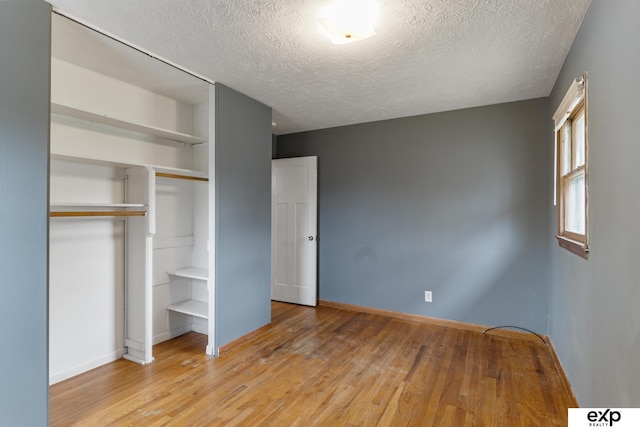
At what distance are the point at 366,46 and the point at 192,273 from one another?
2.52 m

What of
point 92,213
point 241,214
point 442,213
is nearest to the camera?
point 92,213

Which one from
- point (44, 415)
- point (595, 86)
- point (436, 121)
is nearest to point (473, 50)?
point (595, 86)

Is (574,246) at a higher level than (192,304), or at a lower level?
higher

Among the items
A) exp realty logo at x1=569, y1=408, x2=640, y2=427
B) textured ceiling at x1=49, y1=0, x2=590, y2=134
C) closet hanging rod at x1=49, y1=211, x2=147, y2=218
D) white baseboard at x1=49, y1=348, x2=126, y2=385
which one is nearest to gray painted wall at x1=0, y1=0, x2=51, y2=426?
textured ceiling at x1=49, y1=0, x2=590, y2=134

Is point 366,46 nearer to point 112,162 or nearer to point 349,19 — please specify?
point 349,19

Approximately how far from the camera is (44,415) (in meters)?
1.75

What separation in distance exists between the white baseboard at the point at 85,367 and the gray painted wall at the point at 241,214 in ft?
2.77

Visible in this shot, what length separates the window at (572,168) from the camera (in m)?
2.02

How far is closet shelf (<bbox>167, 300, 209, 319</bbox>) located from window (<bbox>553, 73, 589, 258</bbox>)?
9.72ft

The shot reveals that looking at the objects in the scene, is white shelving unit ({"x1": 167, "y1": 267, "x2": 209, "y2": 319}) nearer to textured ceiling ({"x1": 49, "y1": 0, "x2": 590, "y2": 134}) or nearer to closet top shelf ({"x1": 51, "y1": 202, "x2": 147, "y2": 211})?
closet top shelf ({"x1": 51, "y1": 202, "x2": 147, "y2": 211})

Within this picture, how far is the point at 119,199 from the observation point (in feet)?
9.22

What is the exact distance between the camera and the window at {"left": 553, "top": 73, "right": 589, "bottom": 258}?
79.4 inches

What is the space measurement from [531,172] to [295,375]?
2.95 meters

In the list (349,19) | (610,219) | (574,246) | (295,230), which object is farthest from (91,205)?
(574,246)
